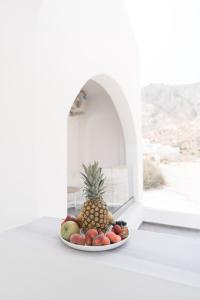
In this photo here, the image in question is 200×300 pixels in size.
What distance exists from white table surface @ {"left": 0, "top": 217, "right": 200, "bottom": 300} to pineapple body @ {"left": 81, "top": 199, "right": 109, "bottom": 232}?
119 mm

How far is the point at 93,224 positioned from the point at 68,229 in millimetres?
105

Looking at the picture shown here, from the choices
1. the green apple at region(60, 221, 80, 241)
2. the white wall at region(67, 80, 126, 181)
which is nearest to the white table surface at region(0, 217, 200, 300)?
the green apple at region(60, 221, 80, 241)

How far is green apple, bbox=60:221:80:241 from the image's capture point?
2.77 ft

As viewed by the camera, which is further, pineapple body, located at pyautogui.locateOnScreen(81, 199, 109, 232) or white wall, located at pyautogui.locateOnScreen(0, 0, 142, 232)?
white wall, located at pyautogui.locateOnScreen(0, 0, 142, 232)

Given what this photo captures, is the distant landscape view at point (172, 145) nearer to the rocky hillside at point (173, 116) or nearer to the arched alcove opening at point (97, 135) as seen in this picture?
the rocky hillside at point (173, 116)

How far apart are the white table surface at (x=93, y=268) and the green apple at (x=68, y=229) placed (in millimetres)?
36

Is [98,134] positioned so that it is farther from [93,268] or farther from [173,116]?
[93,268]

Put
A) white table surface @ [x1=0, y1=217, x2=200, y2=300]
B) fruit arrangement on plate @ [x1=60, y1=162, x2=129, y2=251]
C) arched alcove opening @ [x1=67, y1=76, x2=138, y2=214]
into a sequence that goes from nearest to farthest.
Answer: white table surface @ [x1=0, y1=217, x2=200, y2=300]
fruit arrangement on plate @ [x1=60, y1=162, x2=129, y2=251]
arched alcove opening @ [x1=67, y1=76, x2=138, y2=214]

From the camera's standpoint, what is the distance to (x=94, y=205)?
90cm

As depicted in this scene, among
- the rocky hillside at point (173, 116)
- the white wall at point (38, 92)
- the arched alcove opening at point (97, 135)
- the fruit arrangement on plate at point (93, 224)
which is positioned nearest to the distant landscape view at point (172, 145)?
the rocky hillside at point (173, 116)

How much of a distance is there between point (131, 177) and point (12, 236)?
10.5 feet

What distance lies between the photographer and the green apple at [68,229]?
2.77 feet

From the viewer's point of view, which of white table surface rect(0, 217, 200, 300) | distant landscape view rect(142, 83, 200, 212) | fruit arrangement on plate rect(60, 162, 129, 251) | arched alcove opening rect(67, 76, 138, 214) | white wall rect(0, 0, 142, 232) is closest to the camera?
white table surface rect(0, 217, 200, 300)

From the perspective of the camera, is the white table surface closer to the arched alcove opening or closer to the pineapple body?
the pineapple body
